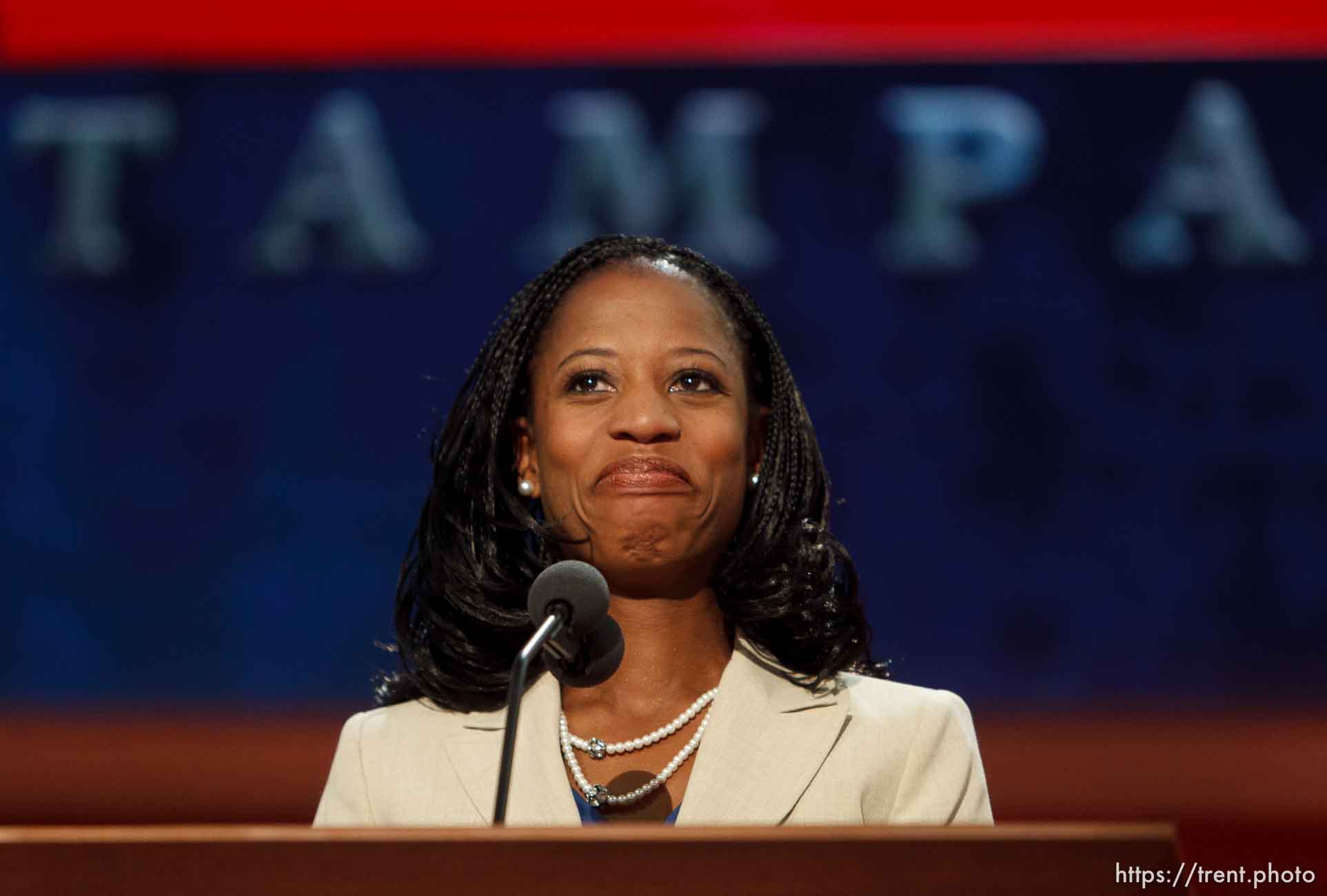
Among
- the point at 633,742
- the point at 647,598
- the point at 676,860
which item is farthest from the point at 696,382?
the point at 676,860

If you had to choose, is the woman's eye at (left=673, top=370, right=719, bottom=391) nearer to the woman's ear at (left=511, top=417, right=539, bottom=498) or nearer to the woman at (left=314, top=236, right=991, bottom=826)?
the woman at (left=314, top=236, right=991, bottom=826)

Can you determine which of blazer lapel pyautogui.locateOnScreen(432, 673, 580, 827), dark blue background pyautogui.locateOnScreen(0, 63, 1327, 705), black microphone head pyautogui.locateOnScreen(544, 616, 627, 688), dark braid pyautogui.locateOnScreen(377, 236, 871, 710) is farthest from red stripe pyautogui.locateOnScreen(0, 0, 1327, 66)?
black microphone head pyautogui.locateOnScreen(544, 616, 627, 688)

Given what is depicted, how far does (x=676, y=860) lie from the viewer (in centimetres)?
103

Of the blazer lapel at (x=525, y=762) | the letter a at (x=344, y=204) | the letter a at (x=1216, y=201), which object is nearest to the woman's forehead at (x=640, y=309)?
the blazer lapel at (x=525, y=762)

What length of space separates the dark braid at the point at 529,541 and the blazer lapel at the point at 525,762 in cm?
6

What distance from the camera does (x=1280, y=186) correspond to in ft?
13.5

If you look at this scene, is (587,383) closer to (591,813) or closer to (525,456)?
(525,456)

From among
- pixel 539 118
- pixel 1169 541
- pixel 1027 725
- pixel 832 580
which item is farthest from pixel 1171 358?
pixel 832 580

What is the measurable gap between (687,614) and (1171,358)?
2.56 m

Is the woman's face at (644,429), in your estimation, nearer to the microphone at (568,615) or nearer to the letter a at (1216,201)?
the microphone at (568,615)

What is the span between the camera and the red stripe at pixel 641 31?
411 centimetres

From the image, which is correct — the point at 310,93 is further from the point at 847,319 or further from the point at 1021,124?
the point at 1021,124

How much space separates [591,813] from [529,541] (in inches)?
16.8

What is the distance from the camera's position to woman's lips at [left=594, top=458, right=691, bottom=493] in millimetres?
1867
